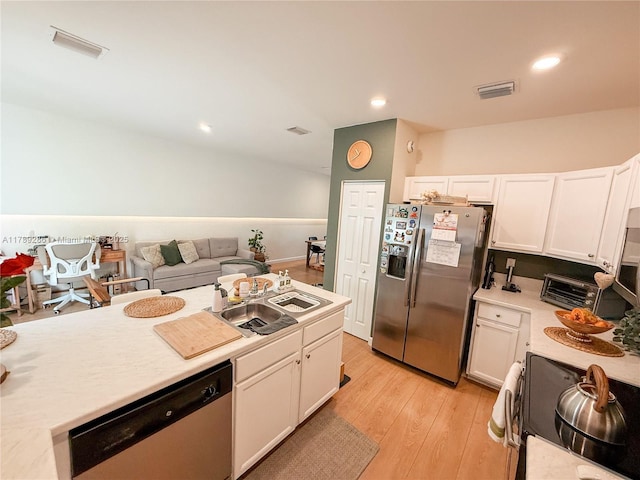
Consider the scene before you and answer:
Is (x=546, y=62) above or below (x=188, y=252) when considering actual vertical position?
above

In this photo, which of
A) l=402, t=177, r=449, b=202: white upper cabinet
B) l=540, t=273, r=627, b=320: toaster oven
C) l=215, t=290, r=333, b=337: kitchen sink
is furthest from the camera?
l=402, t=177, r=449, b=202: white upper cabinet

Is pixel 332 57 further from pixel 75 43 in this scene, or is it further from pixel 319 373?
pixel 319 373

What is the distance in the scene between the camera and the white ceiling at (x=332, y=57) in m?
1.35

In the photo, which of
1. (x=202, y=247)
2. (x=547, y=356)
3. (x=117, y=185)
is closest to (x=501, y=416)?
(x=547, y=356)

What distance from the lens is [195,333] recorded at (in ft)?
4.30

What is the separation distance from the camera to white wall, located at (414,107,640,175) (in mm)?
2199

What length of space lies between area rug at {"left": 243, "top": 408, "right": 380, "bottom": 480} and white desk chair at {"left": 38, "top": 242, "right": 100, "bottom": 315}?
361 cm

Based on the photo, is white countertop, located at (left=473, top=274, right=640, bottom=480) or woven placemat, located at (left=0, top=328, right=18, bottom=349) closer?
white countertop, located at (left=473, top=274, right=640, bottom=480)

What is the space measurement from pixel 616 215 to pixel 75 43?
408 centimetres

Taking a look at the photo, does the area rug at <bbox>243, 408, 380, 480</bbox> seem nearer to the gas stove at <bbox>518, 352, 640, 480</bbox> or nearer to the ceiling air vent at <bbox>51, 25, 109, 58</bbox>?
the gas stove at <bbox>518, 352, 640, 480</bbox>

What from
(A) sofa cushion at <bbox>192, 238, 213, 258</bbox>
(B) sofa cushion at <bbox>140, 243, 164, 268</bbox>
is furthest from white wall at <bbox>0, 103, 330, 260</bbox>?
(B) sofa cushion at <bbox>140, 243, 164, 268</bbox>

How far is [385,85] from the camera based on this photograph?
2074mm

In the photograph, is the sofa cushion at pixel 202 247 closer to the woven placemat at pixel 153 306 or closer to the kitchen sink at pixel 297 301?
the woven placemat at pixel 153 306

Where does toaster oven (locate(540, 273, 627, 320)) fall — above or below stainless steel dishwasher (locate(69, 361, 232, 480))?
above
